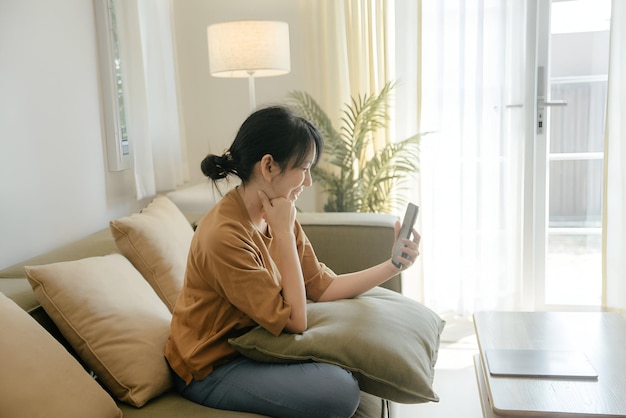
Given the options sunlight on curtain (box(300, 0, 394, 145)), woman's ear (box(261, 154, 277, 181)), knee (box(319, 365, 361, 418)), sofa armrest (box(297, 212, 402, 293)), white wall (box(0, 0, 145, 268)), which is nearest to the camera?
knee (box(319, 365, 361, 418))

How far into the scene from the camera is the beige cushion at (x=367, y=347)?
1.50 m

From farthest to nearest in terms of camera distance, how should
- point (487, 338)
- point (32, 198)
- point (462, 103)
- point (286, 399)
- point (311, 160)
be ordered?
point (462, 103), point (32, 198), point (487, 338), point (311, 160), point (286, 399)

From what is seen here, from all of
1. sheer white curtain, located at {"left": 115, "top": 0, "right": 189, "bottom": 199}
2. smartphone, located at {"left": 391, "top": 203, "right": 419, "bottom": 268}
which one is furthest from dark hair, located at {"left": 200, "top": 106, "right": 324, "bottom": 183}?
sheer white curtain, located at {"left": 115, "top": 0, "right": 189, "bottom": 199}

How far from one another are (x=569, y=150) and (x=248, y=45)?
5.31ft

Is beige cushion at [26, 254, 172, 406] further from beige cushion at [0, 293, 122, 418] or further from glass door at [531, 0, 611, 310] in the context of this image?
glass door at [531, 0, 611, 310]

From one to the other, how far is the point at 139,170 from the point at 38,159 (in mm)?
742

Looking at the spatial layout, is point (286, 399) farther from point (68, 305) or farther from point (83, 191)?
point (83, 191)

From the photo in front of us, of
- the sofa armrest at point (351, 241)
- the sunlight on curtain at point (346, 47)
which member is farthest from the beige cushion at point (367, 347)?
the sunlight on curtain at point (346, 47)

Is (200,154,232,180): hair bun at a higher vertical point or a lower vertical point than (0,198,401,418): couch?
higher

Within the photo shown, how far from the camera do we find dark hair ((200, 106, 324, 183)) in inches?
65.7

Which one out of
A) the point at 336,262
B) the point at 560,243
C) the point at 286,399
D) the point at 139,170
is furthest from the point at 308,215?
the point at 560,243

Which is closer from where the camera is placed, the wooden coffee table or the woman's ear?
the wooden coffee table

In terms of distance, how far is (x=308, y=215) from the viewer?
267cm

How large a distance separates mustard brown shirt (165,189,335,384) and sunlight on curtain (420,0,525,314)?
191 centimetres
